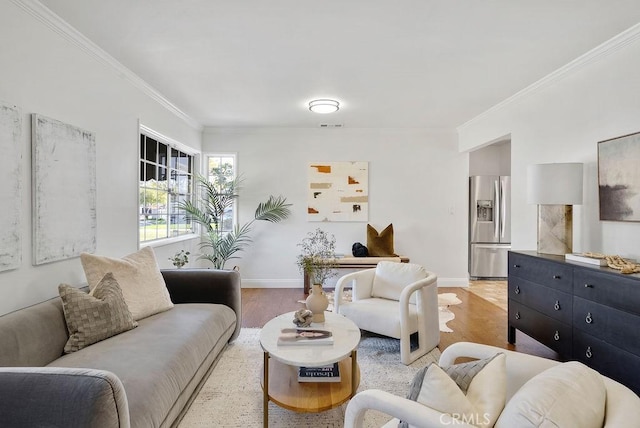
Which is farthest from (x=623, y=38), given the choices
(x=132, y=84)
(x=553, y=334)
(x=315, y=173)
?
(x=132, y=84)

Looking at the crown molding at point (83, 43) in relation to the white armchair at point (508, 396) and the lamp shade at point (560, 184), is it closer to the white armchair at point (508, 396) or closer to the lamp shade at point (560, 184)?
the white armchair at point (508, 396)

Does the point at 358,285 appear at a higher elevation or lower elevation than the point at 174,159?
lower

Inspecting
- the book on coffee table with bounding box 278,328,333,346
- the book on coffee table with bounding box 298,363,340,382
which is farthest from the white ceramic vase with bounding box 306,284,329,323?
the book on coffee table with bounding box 298,363,340,382

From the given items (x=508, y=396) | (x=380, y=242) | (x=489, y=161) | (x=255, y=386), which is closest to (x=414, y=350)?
(x=255, y=386)

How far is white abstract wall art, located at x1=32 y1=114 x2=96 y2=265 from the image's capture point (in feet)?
6.81

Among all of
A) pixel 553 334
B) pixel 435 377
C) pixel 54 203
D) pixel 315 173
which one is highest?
pixel 315 173

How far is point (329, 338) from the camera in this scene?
201cm

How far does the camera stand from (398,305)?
2977 mm

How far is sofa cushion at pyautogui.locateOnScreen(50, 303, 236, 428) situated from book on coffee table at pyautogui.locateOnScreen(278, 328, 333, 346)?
21.9 inches

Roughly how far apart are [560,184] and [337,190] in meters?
3.11

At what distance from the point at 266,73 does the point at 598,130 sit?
2870 millimetres

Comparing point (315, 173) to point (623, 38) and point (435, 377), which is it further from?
point (435, 377)

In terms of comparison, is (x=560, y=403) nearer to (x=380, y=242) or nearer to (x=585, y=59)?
(x=585, y=59)

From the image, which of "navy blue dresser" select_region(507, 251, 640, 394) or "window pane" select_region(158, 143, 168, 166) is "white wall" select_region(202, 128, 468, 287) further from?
"navy blue dresser" select_region(507, 251, 640, 394)
